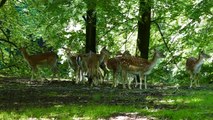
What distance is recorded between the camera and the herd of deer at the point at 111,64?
2070 centimetres

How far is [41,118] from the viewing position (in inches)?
480

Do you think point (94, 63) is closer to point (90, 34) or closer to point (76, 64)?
point (76, 64)

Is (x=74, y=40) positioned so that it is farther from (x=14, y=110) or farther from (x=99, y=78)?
(x=14, y=110)

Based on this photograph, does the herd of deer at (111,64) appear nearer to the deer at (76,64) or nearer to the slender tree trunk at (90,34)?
the deer at (76,64)

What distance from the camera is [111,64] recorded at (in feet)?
72.2

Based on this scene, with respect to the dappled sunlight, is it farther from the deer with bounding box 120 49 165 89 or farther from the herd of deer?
the deer with bounding box 120 49 165 89

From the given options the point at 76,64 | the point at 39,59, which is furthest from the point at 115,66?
the point at 39,59

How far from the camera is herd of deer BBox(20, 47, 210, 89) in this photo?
2070 cm

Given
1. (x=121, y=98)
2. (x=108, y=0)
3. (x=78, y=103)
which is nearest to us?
(x=78, y=103)

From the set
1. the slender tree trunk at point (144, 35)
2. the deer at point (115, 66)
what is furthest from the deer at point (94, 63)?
the slender tree trunk at point (144, 35)

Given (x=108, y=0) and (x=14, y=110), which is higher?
(x=108, y=0)

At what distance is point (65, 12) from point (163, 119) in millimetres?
9103

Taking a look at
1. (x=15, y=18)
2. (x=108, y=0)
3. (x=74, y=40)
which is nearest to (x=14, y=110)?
(x=108, y=0)

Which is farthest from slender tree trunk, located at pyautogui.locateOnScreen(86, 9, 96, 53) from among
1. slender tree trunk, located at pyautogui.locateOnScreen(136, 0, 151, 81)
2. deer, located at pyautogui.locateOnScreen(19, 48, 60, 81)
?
slender tree trunk, located at pyautogui.locateOnScreen(136, 0, 151, 81)
